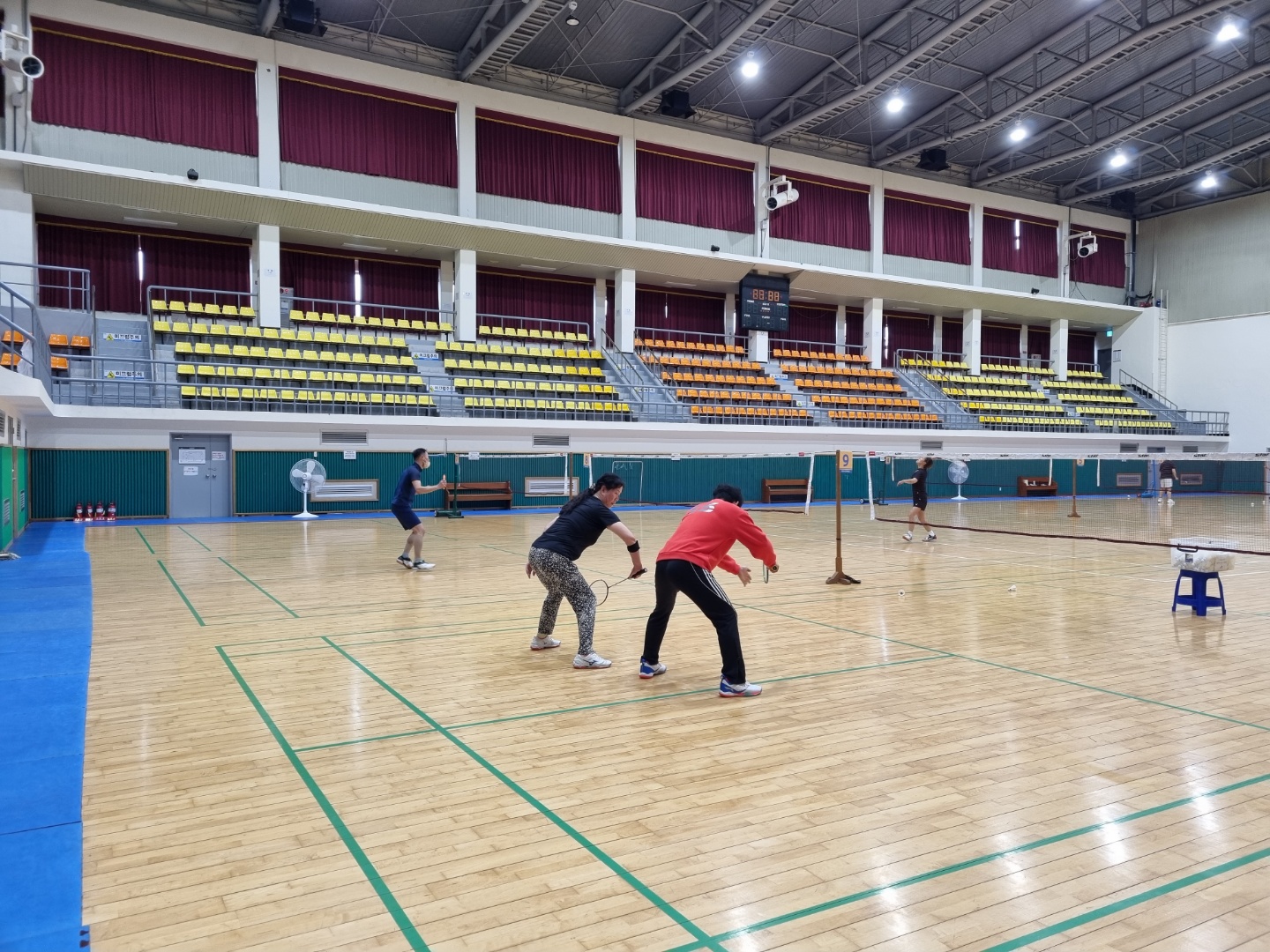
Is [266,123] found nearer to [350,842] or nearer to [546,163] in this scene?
[546,163]

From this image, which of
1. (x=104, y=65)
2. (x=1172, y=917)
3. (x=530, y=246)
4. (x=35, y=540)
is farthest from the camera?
(x=530, y=246)

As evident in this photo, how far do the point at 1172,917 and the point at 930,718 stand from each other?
273 cm

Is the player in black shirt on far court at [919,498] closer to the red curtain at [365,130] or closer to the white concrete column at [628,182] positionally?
the white concrete column at [628,182]

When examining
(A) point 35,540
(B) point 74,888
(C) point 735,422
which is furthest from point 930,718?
(C) point 735,422

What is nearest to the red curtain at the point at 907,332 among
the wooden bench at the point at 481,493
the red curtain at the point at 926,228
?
the red curtain at the point at 926,228

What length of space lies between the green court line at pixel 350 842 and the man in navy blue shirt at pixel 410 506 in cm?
731

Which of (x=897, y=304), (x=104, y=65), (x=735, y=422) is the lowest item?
(x=735, y=422)

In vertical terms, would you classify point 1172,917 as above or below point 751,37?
below

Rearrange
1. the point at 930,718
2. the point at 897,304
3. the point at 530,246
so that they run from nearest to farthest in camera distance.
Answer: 1. the point at 930,718
2. the point at 530,246
3. the point at 897,304

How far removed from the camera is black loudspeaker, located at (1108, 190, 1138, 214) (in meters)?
42.8

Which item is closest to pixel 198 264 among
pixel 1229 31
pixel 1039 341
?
pixel 1229 31

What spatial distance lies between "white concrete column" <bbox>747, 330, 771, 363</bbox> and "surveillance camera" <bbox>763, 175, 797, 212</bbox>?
5.04 meters

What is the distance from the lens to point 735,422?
31.5 meters

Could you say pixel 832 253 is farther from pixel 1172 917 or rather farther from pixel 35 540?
pixel 1172 917
